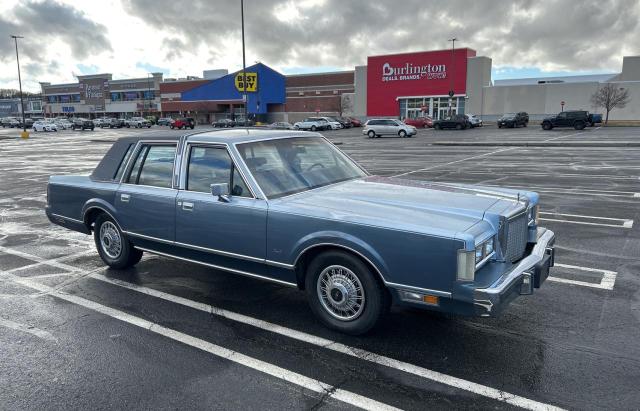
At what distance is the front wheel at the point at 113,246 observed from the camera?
19.6 ft

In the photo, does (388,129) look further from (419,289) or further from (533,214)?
(419,289)

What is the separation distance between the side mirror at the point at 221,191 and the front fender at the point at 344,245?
897 millimetres

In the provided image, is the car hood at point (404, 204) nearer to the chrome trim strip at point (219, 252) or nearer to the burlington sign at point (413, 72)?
the chrome trim strip at point (219, 252)

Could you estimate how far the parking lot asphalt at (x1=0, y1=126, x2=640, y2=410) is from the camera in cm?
338

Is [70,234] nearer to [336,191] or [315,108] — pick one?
[336,191]

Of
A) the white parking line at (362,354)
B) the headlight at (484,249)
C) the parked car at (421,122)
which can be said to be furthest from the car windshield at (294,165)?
the parked car at (421,122)

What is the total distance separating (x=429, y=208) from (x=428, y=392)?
1427 millimetres

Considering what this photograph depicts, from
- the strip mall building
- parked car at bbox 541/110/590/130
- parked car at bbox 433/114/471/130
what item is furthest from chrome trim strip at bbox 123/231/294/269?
the strip mall building

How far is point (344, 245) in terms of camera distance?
155 inches

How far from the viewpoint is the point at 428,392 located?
339 cm

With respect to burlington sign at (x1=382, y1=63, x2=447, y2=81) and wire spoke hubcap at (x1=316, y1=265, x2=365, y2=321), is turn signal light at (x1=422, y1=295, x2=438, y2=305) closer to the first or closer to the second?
wire spoke hubcap at (x1=316, y1=265, x2=365, y2=321)

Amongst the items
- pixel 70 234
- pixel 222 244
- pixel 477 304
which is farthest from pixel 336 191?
pixel 70 234

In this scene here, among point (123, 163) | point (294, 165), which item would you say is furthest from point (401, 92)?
point (294, 165)

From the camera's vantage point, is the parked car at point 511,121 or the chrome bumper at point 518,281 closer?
the chrome bumper at point 518,281
